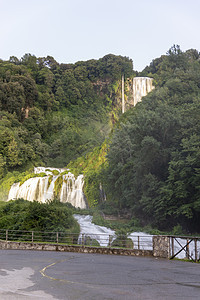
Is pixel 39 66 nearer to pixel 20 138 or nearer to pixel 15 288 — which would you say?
pixel 20 138

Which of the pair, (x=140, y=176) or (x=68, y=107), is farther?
(x=68, y=107)

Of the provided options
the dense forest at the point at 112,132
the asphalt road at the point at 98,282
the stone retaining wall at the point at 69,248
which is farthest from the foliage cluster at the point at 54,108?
the asphalt road at the point at 98,282

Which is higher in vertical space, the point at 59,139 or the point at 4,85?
the point at 4,85

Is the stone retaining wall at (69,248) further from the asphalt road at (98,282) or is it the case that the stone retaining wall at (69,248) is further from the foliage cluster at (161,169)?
the foliage cluster at (161,169)

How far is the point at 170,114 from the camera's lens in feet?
143

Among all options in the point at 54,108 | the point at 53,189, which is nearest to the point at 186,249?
the point at 53,189

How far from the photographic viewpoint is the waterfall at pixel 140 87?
10312 centimetres

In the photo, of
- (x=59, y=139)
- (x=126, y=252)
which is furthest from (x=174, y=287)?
(x=59, y=139)

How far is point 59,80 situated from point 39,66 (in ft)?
36.4

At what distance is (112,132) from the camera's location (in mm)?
73188

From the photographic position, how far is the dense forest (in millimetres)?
40531

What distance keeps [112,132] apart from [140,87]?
3599 centimetres

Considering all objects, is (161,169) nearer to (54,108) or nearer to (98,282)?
(98,282)

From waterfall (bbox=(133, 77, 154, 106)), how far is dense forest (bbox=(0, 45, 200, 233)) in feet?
9.26
